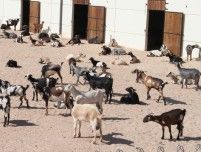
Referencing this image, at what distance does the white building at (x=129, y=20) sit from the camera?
34.4 metres

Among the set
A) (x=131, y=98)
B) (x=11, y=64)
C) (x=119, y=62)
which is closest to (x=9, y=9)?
(x=119, y=62)

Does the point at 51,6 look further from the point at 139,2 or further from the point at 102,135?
the point at 102,135

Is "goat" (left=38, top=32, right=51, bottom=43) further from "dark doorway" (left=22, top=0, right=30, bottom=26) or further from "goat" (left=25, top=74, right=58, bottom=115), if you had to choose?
"goat" (left=25, top=74, right=58, bottom=115)

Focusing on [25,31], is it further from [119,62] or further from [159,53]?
[119,62]

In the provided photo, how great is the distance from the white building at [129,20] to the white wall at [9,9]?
24.5 inches

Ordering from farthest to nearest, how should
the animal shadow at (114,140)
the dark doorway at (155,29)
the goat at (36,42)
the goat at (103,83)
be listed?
1. the goat at (36,42)
2. the dark doorway at (155,29)
3. the goat at (103,83)
4. the animal shadow at (114,140)

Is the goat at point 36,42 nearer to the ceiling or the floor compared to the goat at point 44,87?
nearer to the ceiling

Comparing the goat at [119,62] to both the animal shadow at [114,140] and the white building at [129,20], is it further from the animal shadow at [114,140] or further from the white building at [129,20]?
the animal shadow at [114,140]

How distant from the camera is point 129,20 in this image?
38406 mm

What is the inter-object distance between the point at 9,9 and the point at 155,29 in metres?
18.8

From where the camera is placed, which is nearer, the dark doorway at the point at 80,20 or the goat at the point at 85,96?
the goat at the point at 85,96

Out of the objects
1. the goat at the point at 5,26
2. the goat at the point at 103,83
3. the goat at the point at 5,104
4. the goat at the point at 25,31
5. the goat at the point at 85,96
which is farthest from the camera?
the goat at the point at 5,26

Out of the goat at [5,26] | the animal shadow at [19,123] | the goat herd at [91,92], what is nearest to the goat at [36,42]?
the goat herd at [91,92]

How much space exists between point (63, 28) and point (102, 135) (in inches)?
1146
